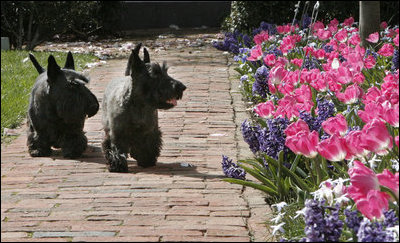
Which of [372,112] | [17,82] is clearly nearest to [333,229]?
[372,112]

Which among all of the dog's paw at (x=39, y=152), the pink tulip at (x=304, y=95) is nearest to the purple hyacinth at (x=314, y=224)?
the pink tulip at (x=304, y=95)

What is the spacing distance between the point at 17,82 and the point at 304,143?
629cm

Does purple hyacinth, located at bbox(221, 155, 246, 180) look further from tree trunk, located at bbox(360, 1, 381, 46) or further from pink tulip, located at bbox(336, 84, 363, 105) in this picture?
tree trunk, located at bbox(360, 1, 381, 46)

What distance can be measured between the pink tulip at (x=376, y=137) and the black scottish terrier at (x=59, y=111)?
3.17 meters

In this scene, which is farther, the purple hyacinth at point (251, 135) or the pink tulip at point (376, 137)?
the purple hyacinth at point (251, 135)

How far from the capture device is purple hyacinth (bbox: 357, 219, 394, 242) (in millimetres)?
3213

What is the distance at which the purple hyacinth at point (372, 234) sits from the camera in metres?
3.21

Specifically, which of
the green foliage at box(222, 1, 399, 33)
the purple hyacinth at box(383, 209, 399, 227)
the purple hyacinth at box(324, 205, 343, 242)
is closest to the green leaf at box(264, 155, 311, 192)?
the purple hyacinth at box(324, 205, 343, 242)

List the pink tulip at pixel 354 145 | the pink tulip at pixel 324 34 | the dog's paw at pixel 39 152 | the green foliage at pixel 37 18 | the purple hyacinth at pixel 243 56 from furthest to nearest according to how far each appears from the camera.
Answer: the green foliage at pixel 37 18 → the purple hyacinth at pixel 243 56 → the pink tulip at pixel 324 34 → the dog's paw at pixel 39 152 → the pink tulip at pixel 354 145

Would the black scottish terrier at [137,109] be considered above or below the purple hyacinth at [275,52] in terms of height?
above

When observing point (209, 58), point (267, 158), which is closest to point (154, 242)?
point (267, 158)

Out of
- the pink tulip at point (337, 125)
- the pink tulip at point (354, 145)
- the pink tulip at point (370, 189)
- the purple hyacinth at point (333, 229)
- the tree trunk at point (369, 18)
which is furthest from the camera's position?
the tree trunk at point (369, 18)

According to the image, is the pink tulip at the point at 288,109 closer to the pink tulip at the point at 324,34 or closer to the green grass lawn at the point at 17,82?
the green grass lawn at the point at 17,82

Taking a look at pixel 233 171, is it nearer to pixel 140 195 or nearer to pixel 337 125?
pixel 140 195
